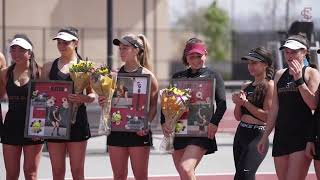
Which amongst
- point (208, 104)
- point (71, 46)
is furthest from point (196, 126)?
point (71, 46)

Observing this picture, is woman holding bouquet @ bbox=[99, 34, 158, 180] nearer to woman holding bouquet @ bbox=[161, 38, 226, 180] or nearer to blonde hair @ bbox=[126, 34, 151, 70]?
blonde hair @ bbox=[126, 34, 151, 70]

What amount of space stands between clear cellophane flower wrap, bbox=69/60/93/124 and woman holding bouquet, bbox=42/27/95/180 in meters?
0.12

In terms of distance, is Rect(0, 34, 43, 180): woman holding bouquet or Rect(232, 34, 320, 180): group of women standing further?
Rect(0, 34, 43, 180): woman holding bouquet

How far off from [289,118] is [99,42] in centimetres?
2912

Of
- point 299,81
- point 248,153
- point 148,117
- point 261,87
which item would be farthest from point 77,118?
point 299,81

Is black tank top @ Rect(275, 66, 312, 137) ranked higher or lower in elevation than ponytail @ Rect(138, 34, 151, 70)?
lower

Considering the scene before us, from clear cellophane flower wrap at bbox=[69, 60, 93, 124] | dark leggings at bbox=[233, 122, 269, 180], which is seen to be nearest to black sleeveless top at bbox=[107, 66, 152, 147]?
clear cellophane flower wrap at bbox=[69, 60, 93, 124]

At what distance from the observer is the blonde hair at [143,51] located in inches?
296

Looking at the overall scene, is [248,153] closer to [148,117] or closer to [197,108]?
[197,108]

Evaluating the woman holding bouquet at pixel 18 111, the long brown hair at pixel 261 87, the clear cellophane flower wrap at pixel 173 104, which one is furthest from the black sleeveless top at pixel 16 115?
the long brown hair at pixel 261 87

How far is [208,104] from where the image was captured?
7.28 metres

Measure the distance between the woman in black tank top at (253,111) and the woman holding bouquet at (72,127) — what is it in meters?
1.65

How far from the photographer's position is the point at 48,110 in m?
Answer: 7.38

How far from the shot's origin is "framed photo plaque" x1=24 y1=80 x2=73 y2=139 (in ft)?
23.9
